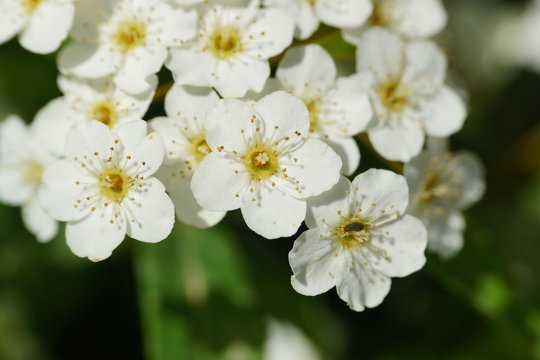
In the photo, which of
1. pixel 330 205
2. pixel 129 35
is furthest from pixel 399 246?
pixel 129 35

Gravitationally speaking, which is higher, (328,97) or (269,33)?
(269,33)

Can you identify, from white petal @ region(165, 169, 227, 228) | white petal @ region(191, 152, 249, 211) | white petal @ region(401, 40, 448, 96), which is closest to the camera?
white petal @ region(191, 152, 249, 211)

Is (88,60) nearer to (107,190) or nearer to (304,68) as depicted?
(107,190)

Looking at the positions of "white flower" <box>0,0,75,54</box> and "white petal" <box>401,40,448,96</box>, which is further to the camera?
"white petal" <box>401,40,448,96</box>

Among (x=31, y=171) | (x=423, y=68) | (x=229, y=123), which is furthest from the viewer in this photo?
(x=31, y=171)

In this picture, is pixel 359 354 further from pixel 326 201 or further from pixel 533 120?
pixel 533 120

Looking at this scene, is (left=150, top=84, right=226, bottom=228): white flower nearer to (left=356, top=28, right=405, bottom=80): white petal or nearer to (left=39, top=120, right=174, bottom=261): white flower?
(left=39, top=120, right=174, bottom=261): white flower

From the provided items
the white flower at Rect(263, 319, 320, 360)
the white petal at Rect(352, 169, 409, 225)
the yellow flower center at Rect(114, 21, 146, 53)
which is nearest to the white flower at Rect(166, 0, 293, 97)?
the yellow flower center at Rect(114, 21, 146, 53)

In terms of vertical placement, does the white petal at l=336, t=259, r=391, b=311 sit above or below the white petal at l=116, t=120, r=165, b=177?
below
